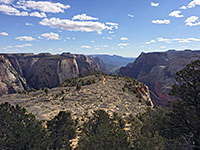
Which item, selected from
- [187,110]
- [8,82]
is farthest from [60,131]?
[8,82]

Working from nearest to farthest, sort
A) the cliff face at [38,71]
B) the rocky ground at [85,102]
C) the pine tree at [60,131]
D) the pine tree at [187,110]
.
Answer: the pine tree at [187,110] < the pine tree at [60,131] < the rocky ground at [85,102] < the cliff face at [38,71]

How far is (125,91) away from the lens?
182ft

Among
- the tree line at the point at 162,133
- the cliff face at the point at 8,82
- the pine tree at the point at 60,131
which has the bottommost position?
the cliff face at the point at 8,82

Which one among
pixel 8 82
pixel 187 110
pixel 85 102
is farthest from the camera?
pixel 8 82

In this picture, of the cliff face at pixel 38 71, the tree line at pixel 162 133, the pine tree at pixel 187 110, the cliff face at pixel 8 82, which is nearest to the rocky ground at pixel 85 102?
the tree line at pixel 162 133

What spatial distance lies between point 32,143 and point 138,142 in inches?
384

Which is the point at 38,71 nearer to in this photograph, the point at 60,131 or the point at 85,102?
the point at 85,102

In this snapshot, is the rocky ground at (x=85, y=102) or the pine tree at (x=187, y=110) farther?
the rocky ground at (x=85, y=102)

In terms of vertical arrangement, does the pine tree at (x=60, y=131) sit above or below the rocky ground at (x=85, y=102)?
above

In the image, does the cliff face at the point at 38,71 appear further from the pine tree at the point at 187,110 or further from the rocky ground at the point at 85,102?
the pine tree at the point at 187,110

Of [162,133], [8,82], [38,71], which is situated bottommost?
[8,82]

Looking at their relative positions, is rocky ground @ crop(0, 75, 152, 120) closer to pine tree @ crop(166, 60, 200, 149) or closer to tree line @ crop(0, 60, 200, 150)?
tree line @ crop(0, 60, 200, 150)

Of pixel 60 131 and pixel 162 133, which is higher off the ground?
pixel 162 133

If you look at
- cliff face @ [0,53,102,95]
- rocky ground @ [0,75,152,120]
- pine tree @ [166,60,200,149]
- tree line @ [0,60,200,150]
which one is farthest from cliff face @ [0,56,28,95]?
pine tree @ [166,60,200,149]
